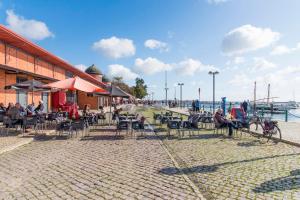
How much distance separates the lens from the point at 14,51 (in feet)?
65.2

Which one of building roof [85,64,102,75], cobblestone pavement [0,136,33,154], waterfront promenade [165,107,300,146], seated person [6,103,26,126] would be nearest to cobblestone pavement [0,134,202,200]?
cobblestone pavement [0,136,33,154]

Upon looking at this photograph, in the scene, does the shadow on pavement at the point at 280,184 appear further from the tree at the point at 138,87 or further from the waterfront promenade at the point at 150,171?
the tree at the point at 138,87

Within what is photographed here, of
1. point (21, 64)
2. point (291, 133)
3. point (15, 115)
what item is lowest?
point (291, 133)

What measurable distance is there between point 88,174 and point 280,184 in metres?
3.99

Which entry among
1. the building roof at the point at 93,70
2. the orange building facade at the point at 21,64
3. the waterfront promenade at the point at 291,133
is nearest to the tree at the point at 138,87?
the building roof at the point at 93,70

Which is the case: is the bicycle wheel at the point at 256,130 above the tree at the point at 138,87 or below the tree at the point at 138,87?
below

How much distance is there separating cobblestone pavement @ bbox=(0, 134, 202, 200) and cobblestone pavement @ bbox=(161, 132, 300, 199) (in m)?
0.50

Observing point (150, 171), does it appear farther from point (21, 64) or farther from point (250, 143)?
point (21, 64)

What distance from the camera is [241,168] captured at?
6453 millimetres

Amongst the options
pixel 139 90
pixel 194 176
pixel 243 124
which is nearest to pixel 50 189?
pixel 194 176

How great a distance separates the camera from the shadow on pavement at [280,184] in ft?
16.3

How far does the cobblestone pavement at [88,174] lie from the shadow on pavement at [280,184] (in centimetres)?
136

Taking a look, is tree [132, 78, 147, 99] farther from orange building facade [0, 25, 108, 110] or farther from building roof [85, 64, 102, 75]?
orange building facade [0, 25, 108, 110]

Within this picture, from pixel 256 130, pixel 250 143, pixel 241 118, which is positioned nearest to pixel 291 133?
pixel 256 130
